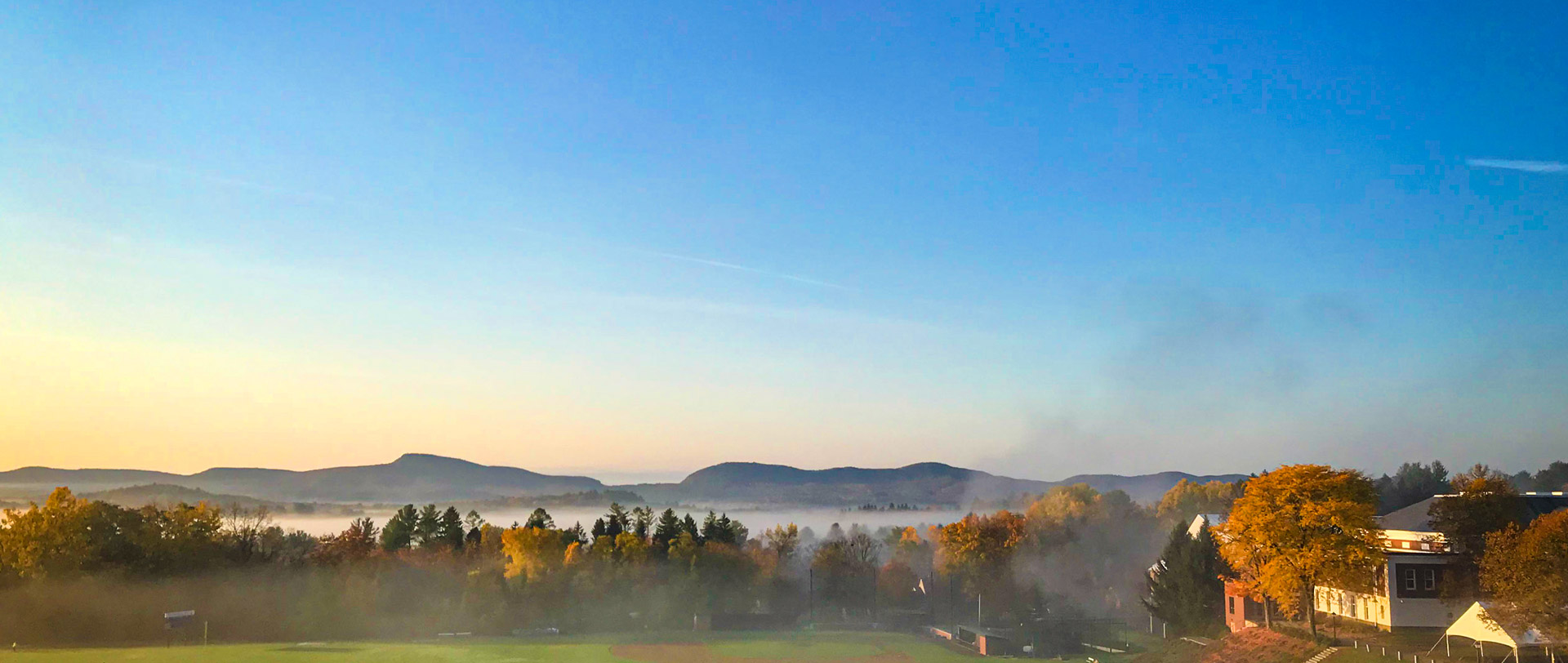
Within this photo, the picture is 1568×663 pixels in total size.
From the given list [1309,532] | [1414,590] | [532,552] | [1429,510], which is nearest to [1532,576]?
[1414,590]

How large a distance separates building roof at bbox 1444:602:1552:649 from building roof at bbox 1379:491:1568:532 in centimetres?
981

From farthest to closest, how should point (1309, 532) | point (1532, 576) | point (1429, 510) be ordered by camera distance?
1. point (1429, 510)
2. point (1309, 532)
3. point (1532, 576)

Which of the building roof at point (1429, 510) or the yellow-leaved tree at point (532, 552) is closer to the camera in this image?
the building roof at point (1429, 510)

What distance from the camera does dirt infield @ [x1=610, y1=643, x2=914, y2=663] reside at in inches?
2256

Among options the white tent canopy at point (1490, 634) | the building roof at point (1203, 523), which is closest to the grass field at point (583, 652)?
the building roof at point (1203, 523)

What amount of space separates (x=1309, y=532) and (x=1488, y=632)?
847 centimetres

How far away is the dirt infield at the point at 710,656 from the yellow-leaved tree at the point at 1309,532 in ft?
64.4

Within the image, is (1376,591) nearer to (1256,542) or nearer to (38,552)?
(1256,542)

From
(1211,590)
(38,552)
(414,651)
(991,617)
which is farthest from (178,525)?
(1211,590)

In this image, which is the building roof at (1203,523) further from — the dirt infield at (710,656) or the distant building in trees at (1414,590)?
the dirt infield at (710,656)

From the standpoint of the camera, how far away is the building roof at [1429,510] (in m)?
48.1

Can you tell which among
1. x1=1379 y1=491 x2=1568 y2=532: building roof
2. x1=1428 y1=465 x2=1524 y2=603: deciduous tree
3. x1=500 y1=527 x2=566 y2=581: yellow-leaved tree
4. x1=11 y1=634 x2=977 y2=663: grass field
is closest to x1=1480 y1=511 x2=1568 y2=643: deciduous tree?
x1=1428 y1=465 x2=1524 y2=603: deciduous tree

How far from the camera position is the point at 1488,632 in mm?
38219

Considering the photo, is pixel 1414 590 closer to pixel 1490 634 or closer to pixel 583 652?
pixel 1490 634
